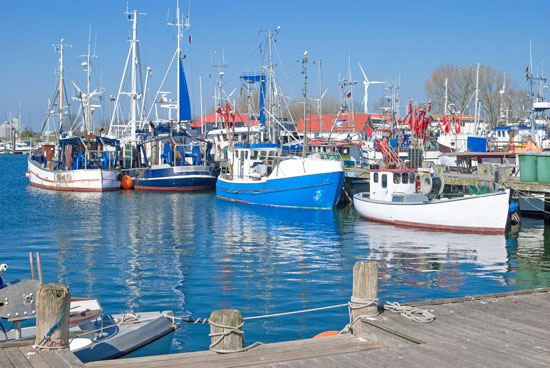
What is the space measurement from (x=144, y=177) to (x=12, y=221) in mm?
17873

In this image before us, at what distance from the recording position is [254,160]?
39.8 metres

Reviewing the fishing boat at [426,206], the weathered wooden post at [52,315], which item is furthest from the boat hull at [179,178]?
the weathered wooden post at [52,315]

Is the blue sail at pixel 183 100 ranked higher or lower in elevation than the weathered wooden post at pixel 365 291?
higher

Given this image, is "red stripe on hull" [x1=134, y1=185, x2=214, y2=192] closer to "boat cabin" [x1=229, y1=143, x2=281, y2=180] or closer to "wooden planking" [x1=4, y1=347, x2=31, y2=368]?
"boat cabin" [x1=229, y1=143, x2=281, y2=180]

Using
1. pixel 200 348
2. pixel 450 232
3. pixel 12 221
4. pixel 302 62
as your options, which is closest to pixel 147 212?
pixel 12 221

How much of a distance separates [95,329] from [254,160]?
30.9 metres

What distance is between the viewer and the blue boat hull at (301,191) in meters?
33.9

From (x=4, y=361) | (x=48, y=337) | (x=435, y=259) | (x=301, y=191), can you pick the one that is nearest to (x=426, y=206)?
(x=435, y=259)

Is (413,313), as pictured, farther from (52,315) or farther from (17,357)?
(17,357)

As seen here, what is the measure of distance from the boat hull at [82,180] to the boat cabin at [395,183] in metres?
23.9

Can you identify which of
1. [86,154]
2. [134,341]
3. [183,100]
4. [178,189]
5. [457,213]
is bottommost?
[178,189]

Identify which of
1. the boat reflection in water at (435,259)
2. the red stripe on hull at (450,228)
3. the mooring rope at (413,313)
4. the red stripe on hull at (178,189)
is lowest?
the boat reflection in water at (435,259)

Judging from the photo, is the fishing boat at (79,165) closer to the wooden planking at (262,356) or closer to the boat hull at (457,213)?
the boat hull at (457,213)

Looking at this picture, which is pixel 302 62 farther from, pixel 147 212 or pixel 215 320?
pixel 215 320
